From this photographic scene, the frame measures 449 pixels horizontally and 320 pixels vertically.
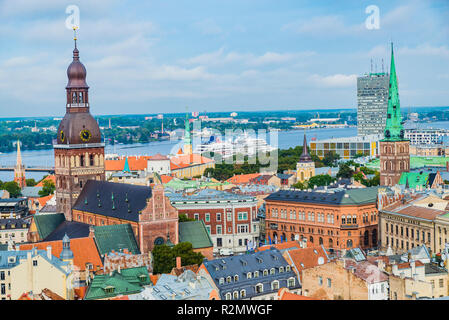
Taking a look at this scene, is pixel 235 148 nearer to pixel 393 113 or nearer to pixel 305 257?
pixel 393 113

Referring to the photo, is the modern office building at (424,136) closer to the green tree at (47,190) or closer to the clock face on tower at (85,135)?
the green tree at (47,190)

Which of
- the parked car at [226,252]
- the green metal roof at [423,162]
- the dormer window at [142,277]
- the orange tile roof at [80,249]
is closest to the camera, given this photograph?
the dormer window at [142,277]

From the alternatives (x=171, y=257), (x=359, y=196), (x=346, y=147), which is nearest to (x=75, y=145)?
(x=171, y=257)

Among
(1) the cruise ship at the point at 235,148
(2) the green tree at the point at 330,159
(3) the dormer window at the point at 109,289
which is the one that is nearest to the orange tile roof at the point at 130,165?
(1) the cruise ship at the point at 235,148

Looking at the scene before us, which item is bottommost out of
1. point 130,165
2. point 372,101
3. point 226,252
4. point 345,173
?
point 226,252
